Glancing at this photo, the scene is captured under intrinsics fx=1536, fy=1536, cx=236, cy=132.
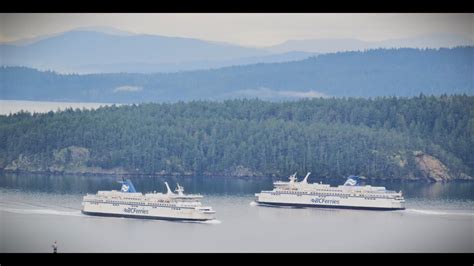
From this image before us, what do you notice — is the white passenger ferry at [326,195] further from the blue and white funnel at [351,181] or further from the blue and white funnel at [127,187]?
the blue and white funnel at [127,187]

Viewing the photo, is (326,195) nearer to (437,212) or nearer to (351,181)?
(351,181)

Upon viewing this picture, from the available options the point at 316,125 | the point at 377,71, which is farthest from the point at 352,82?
the point at 316,125

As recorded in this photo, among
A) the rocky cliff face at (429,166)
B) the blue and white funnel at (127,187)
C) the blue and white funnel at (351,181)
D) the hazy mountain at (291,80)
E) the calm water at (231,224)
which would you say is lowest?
the calm water at (231,224)

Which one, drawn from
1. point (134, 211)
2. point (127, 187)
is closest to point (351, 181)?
point (127, 187)

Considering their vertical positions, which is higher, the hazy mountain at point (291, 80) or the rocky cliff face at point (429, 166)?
the hazy mountain at point (291, 80)

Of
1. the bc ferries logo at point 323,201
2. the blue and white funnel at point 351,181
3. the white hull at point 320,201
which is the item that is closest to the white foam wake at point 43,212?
the white hull at point 320,201

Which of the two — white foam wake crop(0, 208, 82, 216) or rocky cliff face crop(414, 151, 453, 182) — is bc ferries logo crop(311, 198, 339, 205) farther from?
white foam wake crop(0, 208, 82, 216)
